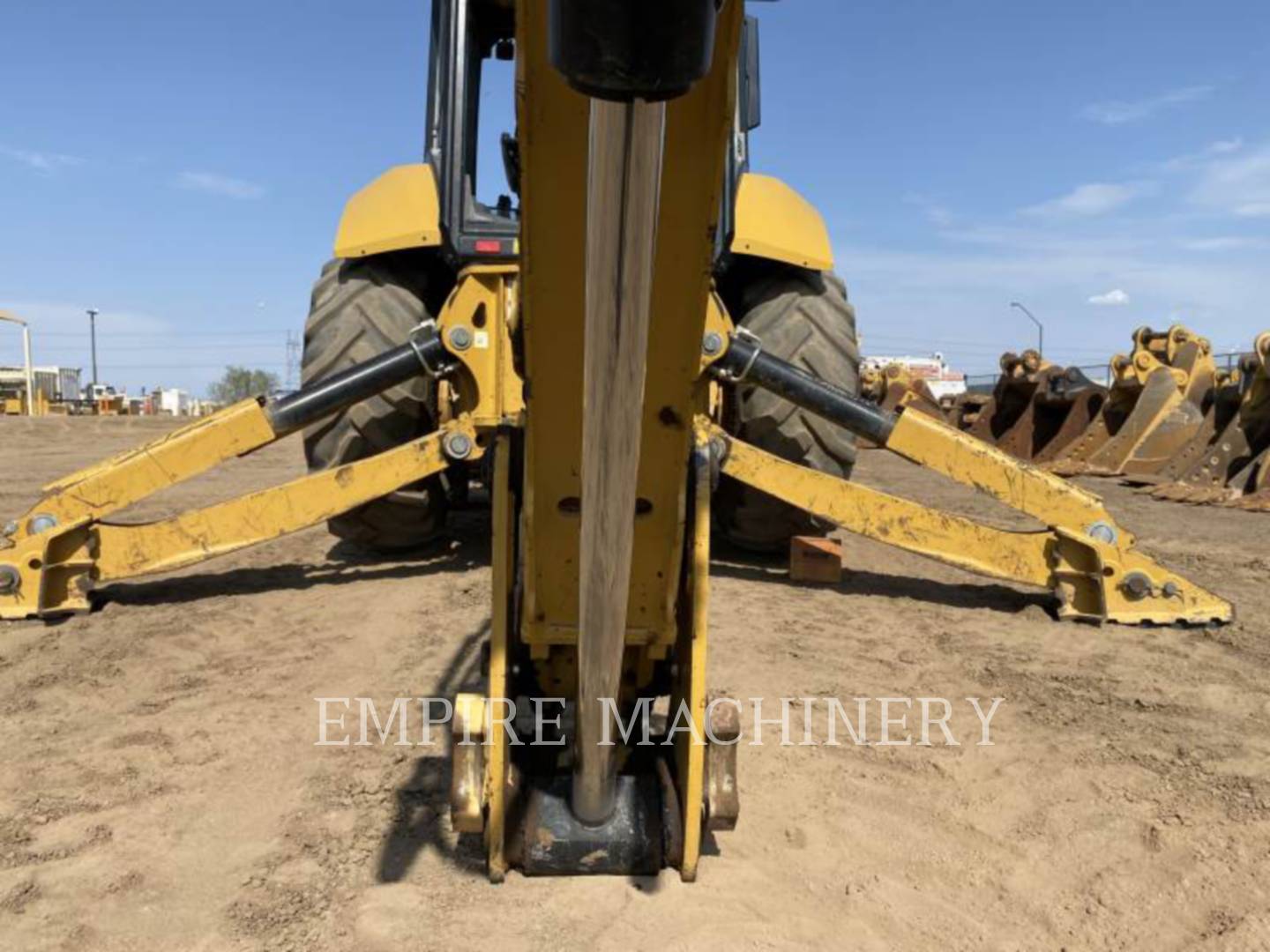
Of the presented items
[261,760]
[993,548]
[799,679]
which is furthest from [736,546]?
[261,760]

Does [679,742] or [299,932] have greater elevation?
[679,742]

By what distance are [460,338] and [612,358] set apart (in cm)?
257

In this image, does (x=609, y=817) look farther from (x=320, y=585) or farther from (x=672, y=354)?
(x=320, y=585)

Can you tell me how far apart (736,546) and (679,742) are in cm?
333

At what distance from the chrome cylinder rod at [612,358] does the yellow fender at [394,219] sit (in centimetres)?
307

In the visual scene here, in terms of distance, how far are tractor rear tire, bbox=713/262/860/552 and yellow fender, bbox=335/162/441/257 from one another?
1529 mm

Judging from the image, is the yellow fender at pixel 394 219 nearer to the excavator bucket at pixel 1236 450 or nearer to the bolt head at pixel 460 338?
the bolt head at pixel 460 338

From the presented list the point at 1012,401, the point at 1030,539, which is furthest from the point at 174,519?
the point at 1012,401

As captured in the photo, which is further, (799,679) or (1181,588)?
(1181,588)

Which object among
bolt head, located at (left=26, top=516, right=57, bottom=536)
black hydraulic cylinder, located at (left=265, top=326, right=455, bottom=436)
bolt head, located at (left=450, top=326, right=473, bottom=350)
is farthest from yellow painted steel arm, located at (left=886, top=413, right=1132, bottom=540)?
bolt head, located at (left=26, top=516, right=57, bottom=536)

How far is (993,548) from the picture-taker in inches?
165

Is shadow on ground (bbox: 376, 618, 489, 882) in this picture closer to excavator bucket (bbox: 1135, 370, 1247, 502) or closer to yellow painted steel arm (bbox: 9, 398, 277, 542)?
yellow painted steel arm (bbox: 9, 398, 277, 542)

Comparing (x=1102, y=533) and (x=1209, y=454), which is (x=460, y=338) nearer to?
(x=1102, y=533)

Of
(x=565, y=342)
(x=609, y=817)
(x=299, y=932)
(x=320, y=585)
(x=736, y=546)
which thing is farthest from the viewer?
(x=736, y=546)
